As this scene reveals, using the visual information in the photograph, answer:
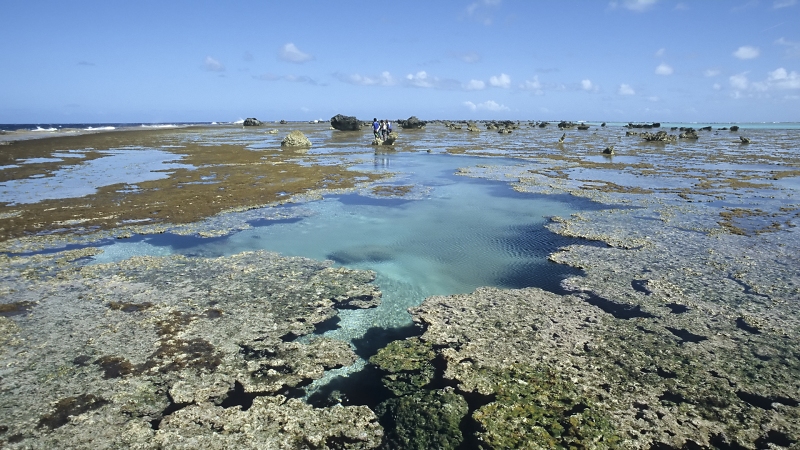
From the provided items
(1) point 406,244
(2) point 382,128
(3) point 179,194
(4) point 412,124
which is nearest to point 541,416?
(1) point 406,244

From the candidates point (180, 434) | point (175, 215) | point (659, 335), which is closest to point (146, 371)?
point (180, 434)

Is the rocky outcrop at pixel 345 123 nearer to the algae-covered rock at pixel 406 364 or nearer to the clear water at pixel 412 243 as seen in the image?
the clear water at pixel 412 243

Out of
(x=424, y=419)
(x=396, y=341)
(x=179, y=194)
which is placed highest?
(x=179, y=194)

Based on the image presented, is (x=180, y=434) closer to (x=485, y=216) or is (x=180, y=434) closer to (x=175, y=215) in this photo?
(x=175, y=215)

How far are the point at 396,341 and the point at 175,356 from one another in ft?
13.9

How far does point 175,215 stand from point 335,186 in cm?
950

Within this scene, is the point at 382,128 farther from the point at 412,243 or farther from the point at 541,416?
the point at 541,416

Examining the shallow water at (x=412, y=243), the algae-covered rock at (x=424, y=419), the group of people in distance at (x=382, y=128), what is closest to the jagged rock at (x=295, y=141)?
the group of people in distance at (x=382, y=128)

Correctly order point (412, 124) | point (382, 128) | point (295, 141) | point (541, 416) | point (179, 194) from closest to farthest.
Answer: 1. point (541, 416)
2. point (179, 194)
3. point (295, 141)
4. point (382, 128)
5. point (412, 124)

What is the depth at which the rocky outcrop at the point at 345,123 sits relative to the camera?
293 feet

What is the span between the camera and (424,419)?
6.64 m

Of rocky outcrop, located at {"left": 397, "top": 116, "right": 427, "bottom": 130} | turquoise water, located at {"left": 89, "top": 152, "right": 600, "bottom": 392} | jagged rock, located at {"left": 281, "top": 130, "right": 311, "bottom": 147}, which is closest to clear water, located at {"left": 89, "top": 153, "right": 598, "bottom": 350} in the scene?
turquoise water, located at {"left": 89, "top": 152, "right": 600, "bottom": 392}

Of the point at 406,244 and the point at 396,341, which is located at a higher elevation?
the point at 406,244

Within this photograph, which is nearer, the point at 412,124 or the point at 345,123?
the point at 345,123
